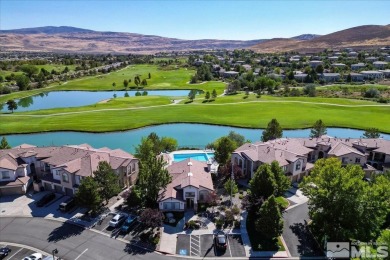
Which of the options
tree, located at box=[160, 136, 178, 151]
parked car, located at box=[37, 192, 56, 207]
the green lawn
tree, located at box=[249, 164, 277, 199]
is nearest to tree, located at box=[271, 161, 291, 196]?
tree, located at box=[249, 164, 277, 199]

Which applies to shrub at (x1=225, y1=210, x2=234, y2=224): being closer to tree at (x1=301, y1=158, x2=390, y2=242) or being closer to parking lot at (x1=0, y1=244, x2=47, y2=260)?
tree at (x1=301, y1=158, x2=390, y2=242)

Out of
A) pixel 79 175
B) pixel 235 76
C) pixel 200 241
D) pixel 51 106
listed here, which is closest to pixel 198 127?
pixel 79 175

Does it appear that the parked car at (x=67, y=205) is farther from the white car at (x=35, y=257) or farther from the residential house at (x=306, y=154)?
the residential house at (x=306, y=154)

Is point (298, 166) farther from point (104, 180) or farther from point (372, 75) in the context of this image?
point (372, 75)

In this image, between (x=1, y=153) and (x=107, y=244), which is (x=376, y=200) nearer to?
(x=107, y=244)

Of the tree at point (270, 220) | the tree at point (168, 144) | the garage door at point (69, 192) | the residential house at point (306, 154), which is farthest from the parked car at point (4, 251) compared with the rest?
the tree at point (168, 144)
